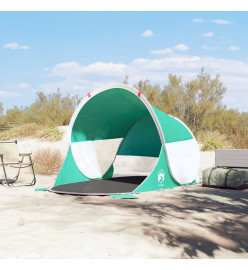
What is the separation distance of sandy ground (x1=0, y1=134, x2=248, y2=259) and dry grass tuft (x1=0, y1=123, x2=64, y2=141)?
9856mm

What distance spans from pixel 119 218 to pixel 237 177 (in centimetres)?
440

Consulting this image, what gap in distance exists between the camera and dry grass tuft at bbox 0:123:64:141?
17.4m

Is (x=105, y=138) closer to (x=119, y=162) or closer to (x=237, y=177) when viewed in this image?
(x=119, y=162)

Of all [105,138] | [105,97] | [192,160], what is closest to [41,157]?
[105,138]

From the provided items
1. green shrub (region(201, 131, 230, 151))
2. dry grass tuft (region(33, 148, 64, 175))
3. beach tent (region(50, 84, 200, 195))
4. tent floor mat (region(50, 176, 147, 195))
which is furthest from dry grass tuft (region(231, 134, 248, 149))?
dry grass tuft (region(33, 148, 64, 175))

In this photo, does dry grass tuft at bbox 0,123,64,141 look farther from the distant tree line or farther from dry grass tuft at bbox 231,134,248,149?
dry grass tuft at bbox 231,134,248,149

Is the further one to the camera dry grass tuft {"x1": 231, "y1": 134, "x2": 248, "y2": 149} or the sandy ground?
dry grass tuft {"x1": 231, "y1": 134, "x2": 248, "y2": 149}

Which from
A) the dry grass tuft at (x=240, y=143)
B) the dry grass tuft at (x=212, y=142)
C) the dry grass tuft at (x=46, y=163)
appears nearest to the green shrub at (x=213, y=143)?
the dry grass tuft at (x=212, y=142)

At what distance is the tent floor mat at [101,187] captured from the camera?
801 cm

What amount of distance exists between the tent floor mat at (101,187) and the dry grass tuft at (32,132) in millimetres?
7611

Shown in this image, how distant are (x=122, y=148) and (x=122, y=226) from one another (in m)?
6.34

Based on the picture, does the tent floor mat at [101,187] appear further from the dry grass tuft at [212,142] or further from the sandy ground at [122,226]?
the dry grass tuft at [212,142]

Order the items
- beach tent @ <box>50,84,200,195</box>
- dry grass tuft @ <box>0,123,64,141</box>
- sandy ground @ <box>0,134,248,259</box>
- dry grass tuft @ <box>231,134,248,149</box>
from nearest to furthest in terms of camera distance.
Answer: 1. sandy ground @ <box>0,134,248,259</box>
2. beach tent @ <box>50,84,200,195</box>
3. dry grass tuft @ <box>231,134,248,149</box>
4. dry grass tuft @ <box>0,123,64,141</box>

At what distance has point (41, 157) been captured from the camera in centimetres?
1140
